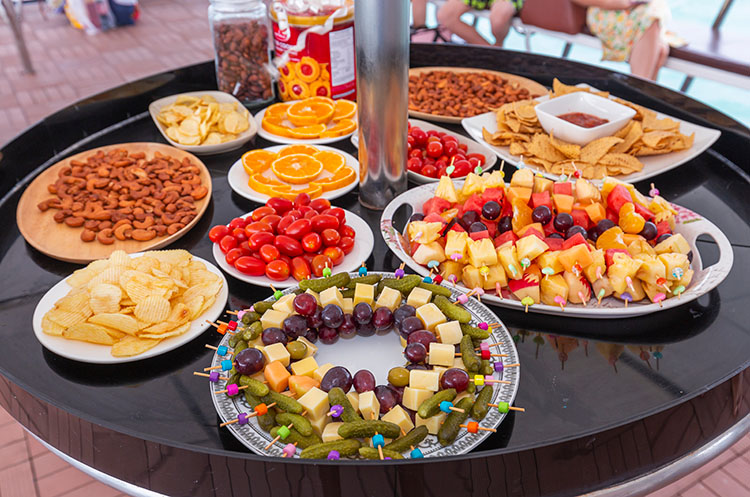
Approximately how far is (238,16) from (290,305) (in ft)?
3.97

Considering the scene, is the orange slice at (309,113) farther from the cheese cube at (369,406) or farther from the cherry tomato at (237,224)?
the cheese cube at (369,406)

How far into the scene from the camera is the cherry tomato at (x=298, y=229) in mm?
1189

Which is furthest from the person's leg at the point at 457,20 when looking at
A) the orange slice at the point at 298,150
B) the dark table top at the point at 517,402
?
the dark table top at the point at 517,402

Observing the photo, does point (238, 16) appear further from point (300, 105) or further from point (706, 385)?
point (706, 385)

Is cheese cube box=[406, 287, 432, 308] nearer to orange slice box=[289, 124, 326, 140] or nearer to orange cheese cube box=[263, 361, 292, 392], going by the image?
orange cheese cube box=[263, 361, 292, 392]

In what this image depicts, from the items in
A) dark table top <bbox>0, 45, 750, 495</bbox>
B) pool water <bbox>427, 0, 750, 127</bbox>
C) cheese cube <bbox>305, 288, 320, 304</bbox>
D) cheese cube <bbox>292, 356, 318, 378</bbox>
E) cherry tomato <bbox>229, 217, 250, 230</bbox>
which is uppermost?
cheese cube <bbox>305, 288, 320, 304</bbox>

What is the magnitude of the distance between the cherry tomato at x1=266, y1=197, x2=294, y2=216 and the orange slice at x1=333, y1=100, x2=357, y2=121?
22.9 inches

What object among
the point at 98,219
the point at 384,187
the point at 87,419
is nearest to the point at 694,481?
the point at 384,187

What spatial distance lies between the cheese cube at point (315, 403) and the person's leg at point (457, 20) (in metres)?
3.68

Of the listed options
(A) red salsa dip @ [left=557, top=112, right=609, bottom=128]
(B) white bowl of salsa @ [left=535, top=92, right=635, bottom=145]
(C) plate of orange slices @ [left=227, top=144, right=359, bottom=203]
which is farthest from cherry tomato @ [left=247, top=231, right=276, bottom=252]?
(A) red salsa dip @ [left=557, top=112, right=609, bottom=128]

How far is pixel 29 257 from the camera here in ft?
4.17

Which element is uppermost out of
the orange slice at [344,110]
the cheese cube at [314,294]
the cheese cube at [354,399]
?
the cheese cube at [314,294]

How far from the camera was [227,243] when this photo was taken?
3.96 ft

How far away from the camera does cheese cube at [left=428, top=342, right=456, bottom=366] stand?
2.94 ft
